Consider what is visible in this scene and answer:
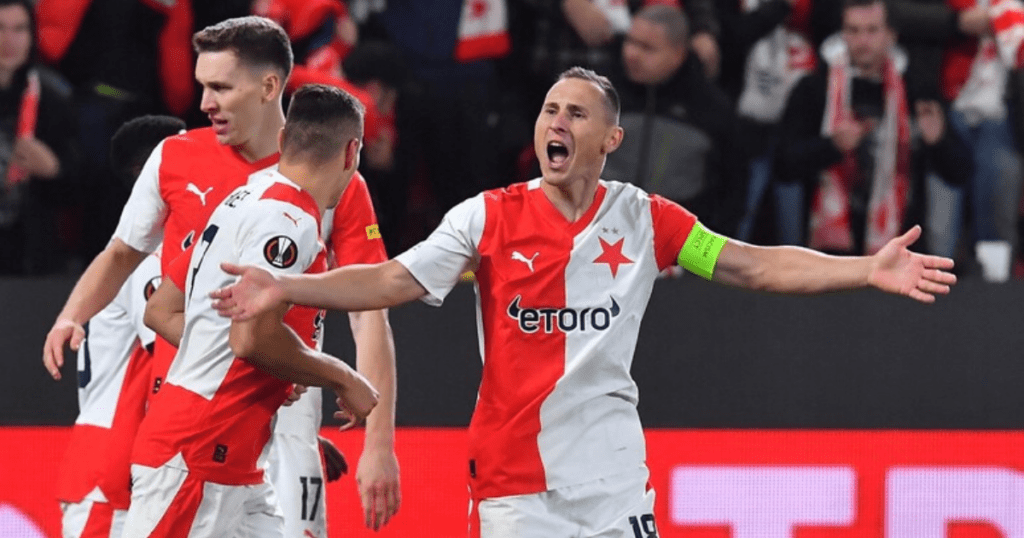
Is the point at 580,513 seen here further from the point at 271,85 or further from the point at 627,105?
the point at 627,105

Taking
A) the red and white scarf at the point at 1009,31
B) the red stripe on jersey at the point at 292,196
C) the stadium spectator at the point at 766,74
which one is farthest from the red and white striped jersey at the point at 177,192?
the red and white scarf at the point at 1009,31

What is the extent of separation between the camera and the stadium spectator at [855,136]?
7.68 m

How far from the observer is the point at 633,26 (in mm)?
7531

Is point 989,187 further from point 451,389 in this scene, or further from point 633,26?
point 451,389

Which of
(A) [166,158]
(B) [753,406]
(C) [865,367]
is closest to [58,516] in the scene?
(A) [166,158]

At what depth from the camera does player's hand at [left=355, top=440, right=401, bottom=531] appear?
508cm

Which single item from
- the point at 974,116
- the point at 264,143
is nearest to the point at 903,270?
the point at 264,143

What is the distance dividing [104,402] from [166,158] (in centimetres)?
94

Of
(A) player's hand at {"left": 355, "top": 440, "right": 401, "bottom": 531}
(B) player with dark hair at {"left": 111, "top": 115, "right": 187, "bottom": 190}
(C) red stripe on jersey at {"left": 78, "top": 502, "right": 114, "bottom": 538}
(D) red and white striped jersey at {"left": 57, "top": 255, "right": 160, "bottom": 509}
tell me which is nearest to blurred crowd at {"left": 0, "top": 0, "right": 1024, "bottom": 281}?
(B) player with dark hair at {"left": 111, "top": 115, "right": 187, "bottom": 190}

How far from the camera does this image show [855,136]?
7660mm

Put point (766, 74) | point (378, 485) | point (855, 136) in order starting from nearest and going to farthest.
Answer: point (378, 485) → point (855, 136) → point (766, 74)

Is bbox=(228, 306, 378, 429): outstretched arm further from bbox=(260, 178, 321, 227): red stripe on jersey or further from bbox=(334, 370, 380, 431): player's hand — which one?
bbox=(260, 178, 321, 227): red stripe on jersey

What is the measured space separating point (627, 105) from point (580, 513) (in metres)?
3.04

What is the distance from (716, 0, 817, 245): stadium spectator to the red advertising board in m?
1.21
